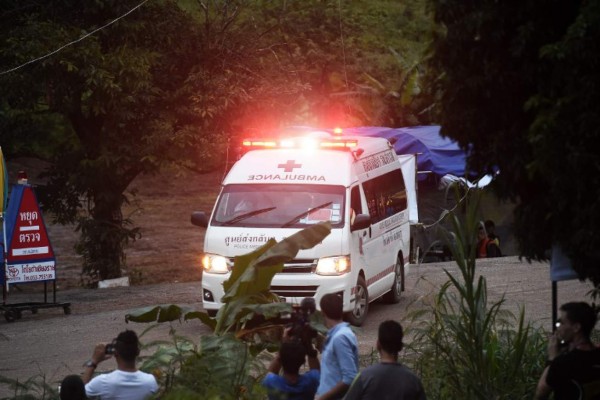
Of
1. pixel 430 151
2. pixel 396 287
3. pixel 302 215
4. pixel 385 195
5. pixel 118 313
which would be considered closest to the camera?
pixel 302 215

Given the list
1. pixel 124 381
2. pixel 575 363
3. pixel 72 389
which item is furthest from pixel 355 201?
pixel 72 389

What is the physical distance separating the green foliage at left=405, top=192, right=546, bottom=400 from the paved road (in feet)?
5.89

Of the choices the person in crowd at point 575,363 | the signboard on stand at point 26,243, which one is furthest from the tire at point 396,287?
the person in crowd at point 575,363

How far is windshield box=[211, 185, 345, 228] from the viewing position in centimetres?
1525

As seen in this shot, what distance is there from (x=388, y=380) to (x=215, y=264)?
812 centimetres

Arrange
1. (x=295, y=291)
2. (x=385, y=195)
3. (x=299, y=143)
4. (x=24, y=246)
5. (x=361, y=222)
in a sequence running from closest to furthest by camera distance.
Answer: (x=295, y=291) → (x=361, y=222) → (x=299, y=143) → (x=385, y=195) → (x=24, y=246)

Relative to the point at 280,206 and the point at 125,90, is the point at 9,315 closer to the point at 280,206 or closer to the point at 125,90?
the point at 125,90

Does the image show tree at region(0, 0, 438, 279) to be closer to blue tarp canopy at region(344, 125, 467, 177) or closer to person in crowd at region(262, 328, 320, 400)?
blue tarp canopy at region(344, 125, 467, 177)

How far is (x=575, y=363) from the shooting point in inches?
288

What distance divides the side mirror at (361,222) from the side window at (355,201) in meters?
0.41

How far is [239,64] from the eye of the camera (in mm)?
23031

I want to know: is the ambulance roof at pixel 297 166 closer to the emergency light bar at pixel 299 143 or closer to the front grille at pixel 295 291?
the emergency light bar at pixel 299 143

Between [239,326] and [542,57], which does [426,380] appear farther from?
[542,57]

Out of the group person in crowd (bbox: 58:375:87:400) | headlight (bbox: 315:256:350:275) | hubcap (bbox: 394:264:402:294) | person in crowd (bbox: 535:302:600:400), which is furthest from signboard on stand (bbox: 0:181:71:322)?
person in crowd (bbox: 535:302:600:400)
